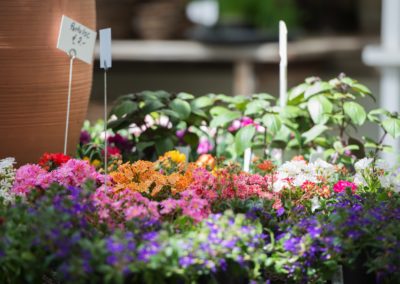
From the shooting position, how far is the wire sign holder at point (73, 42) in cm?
219

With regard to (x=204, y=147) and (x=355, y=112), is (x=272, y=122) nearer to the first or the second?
(x=355, y=112)

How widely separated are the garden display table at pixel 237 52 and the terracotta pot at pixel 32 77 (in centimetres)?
355

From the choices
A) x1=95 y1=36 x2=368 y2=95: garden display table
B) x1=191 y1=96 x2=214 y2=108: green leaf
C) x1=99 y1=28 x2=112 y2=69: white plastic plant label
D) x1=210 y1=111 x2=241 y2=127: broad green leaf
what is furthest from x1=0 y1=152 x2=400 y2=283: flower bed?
x1=95 y1=36 x2=368 y2=95: garden display table

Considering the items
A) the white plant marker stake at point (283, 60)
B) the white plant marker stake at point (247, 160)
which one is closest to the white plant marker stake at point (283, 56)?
the white plant marker stake at point (283, 60)

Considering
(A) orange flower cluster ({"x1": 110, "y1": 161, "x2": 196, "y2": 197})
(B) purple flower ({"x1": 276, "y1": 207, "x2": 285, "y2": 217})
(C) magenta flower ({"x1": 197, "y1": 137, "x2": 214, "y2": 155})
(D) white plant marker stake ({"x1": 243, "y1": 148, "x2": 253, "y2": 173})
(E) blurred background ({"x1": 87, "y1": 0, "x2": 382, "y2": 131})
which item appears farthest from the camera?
(E) blurred background ({"x1": 87, "y1": 0, "x2": 382, "y2": 131})

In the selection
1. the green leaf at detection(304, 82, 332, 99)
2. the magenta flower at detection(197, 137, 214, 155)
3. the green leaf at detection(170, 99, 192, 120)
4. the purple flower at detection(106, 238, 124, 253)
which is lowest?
the magenta flower at detection(197, 137, 214, 155)

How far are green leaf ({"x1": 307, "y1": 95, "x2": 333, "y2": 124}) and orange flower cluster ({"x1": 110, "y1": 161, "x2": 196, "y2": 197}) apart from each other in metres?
0.59

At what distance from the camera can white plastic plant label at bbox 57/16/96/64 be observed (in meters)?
2.19

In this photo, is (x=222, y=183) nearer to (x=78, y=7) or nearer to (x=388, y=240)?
(x=388, y=240)

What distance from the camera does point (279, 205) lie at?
6.06ft

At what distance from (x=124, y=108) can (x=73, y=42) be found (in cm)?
33

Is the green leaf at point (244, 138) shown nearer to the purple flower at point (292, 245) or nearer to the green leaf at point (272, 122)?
the green leaf at point (272, 122)

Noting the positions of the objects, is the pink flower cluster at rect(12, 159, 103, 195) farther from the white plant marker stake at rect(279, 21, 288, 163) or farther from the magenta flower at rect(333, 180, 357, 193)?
the white plant marker stake at rect(279, 21, 288, 163)

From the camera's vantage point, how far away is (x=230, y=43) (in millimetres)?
5934
